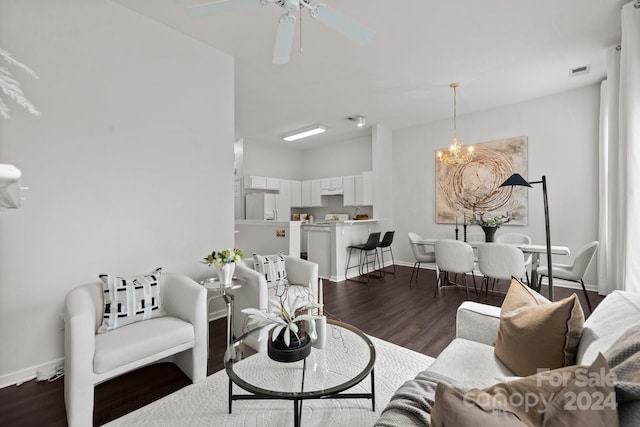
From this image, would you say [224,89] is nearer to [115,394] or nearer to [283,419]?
[115,394]

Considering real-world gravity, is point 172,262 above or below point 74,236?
below

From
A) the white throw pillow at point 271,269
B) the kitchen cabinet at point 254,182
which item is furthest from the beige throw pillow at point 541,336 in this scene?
the kitchen cabinet at point 254,182

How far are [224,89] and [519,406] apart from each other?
3.60 metres

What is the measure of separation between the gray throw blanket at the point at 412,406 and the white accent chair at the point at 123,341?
1.53 metres

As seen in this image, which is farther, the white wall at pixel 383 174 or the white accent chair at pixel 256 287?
the white wall at pixel 383 174

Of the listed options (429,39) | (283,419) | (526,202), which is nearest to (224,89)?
(429,39)

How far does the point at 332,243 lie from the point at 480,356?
3741mm

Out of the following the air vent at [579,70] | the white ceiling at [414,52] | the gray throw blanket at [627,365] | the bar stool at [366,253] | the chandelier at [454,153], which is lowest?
the bar stool at [366,253]

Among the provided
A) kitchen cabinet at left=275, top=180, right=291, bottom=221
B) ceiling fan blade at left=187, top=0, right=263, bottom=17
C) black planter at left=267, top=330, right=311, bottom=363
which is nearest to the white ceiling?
ceiling fan blade at left=187, top=0, right=263, bottom=17

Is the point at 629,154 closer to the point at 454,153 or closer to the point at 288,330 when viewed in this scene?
the point at 454,153

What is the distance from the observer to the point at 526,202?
15.6 feet

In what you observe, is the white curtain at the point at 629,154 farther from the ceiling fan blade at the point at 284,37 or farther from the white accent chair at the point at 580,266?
the ceiling fan blade at the point at 284,37

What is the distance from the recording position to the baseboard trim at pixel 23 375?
201cm

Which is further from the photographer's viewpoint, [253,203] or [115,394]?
[253,203]
